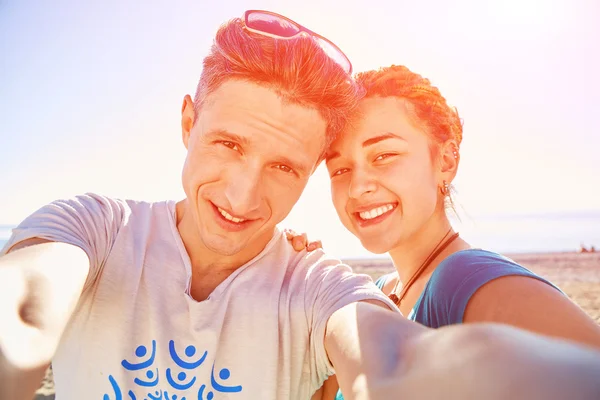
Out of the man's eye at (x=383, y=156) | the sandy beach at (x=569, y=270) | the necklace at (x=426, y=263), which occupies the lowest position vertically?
the sandy beach at (x=569, y=270)

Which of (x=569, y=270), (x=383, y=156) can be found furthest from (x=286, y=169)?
(x=569, y=270)

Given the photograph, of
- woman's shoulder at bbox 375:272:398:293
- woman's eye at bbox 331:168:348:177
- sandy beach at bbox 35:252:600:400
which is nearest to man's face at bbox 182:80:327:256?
woman's eye at bbox 331:168:348:177

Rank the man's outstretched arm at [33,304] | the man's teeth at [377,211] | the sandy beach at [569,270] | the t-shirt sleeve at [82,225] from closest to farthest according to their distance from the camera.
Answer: the man's outstretched arm at [33,304]
the t-shirt sleeve at [82,225]
the man's teeth at [377,211]
the sandy beach at [569,270]

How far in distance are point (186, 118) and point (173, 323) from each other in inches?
44.5

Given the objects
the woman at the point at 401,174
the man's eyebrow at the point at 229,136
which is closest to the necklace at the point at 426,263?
the woman at the point at 401,174

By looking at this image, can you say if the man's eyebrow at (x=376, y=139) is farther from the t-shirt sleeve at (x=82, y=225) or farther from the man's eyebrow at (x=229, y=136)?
the t-shirt sleeve at (x=82, y=225)

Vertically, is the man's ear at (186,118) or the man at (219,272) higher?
the man's ear at (186,118)

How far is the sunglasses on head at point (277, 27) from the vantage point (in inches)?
75.7

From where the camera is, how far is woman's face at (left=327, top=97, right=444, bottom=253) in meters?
2.24

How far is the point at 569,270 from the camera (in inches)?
718

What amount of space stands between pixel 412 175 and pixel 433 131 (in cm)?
39

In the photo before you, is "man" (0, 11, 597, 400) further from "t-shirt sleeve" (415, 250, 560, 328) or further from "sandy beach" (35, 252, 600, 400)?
"sandy beach" (35, 252, 600, 400)

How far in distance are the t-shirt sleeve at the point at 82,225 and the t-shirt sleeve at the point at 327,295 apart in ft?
3.05

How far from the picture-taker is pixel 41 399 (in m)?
5.45
